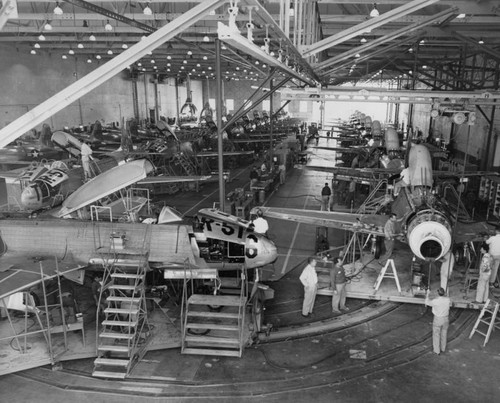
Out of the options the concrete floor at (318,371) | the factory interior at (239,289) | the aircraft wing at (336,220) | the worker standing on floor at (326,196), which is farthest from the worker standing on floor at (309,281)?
the worker standing on floor at (326,196)

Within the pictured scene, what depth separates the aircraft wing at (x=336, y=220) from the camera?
13.8 meters

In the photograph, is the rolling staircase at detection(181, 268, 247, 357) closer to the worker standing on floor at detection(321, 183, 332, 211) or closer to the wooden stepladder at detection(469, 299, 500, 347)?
the wooden stepladder at detection(469, 299, 500, 347)

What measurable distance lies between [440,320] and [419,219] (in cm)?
298

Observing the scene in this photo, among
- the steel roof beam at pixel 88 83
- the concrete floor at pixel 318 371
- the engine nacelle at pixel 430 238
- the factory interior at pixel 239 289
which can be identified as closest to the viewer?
the steel roof beam at pixel 88 83

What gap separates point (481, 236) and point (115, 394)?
10979mm

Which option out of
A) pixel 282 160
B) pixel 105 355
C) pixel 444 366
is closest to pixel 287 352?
pixel 444 366

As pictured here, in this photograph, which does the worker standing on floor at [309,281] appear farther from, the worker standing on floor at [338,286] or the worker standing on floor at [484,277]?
the worker standing on floor at [484,277]

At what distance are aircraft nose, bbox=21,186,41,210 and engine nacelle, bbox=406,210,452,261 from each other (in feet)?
39.3

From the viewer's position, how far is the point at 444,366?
10.3 metres

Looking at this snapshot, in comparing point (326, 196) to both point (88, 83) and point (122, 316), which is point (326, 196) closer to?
point (122, 316)

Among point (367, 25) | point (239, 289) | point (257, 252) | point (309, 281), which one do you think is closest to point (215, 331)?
point (239, 289)

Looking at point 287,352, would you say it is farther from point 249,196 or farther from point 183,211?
point 183,211

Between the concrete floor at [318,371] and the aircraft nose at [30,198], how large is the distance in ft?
21.8

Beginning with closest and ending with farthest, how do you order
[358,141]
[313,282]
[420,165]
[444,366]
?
[444,366], [313,282], [420,165], [358,141]
